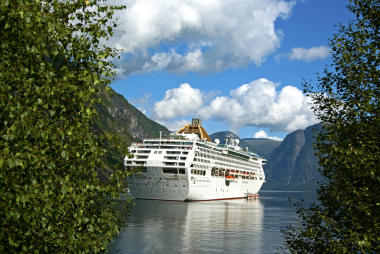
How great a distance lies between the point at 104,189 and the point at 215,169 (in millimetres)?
111758

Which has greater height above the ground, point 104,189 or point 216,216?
point 104,189

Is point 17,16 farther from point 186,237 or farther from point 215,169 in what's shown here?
point 215,169

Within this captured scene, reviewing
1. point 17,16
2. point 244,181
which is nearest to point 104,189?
point 17,16

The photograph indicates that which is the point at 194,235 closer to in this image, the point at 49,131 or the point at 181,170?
the point at 49,131

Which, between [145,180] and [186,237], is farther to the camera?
[145,180]

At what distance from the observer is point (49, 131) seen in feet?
32.3

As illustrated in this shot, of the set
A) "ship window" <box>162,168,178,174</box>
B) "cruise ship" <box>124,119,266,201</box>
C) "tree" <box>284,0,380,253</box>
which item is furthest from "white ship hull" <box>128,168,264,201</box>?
"tree" <box>284,0,380,253</box>

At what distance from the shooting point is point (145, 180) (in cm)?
10519

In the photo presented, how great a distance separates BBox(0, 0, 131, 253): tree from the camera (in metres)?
9.20

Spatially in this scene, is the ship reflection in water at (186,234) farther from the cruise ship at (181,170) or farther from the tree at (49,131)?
the tree at (49,131)

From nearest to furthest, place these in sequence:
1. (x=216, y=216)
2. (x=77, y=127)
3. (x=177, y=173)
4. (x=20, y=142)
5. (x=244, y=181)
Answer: (x=20, y=142) → (x=77, y=127) → (x=216, y=216) → (x=177, y=173) → (x=244, y=181)

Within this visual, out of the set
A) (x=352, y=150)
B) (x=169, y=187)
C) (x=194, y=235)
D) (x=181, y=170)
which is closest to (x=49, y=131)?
(x=352, y=150)

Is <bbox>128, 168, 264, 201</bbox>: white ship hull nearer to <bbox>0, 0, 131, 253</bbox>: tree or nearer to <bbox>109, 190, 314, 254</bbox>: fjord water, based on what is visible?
<bbox>109, 190, 314, 254</bbox>: fjord water

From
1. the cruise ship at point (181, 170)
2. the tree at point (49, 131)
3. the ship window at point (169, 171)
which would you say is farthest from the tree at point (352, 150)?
the ship window at point (169, 171)
